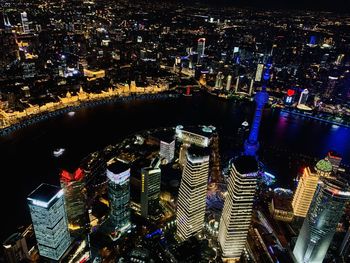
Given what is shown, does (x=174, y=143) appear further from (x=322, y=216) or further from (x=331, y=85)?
(x=331, y=85)

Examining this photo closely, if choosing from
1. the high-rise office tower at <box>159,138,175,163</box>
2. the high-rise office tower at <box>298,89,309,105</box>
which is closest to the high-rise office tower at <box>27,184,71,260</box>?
the high-rise office tower at <box>159,138,175,163</box>

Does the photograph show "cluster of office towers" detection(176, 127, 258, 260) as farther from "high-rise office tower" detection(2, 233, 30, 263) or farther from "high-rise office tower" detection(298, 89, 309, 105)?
"high-rise office tower" detection(298, 89, 309, 105)

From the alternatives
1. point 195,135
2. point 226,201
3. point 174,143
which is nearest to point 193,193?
point 226,201

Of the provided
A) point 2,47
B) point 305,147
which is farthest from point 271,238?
point 2,47

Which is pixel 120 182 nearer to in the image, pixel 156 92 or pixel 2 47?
pixel 156 92

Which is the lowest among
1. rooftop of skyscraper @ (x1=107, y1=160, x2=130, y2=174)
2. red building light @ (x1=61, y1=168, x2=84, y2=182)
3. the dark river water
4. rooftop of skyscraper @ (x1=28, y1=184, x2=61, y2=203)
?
the dark river water

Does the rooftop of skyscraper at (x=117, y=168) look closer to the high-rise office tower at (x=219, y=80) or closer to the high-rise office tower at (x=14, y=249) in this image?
the high-rise office tower at (x=14, y=249)

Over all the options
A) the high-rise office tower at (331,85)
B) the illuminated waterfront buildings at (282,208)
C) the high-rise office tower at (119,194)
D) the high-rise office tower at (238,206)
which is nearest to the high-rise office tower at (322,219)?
the high-rise office tower at (238,206)
